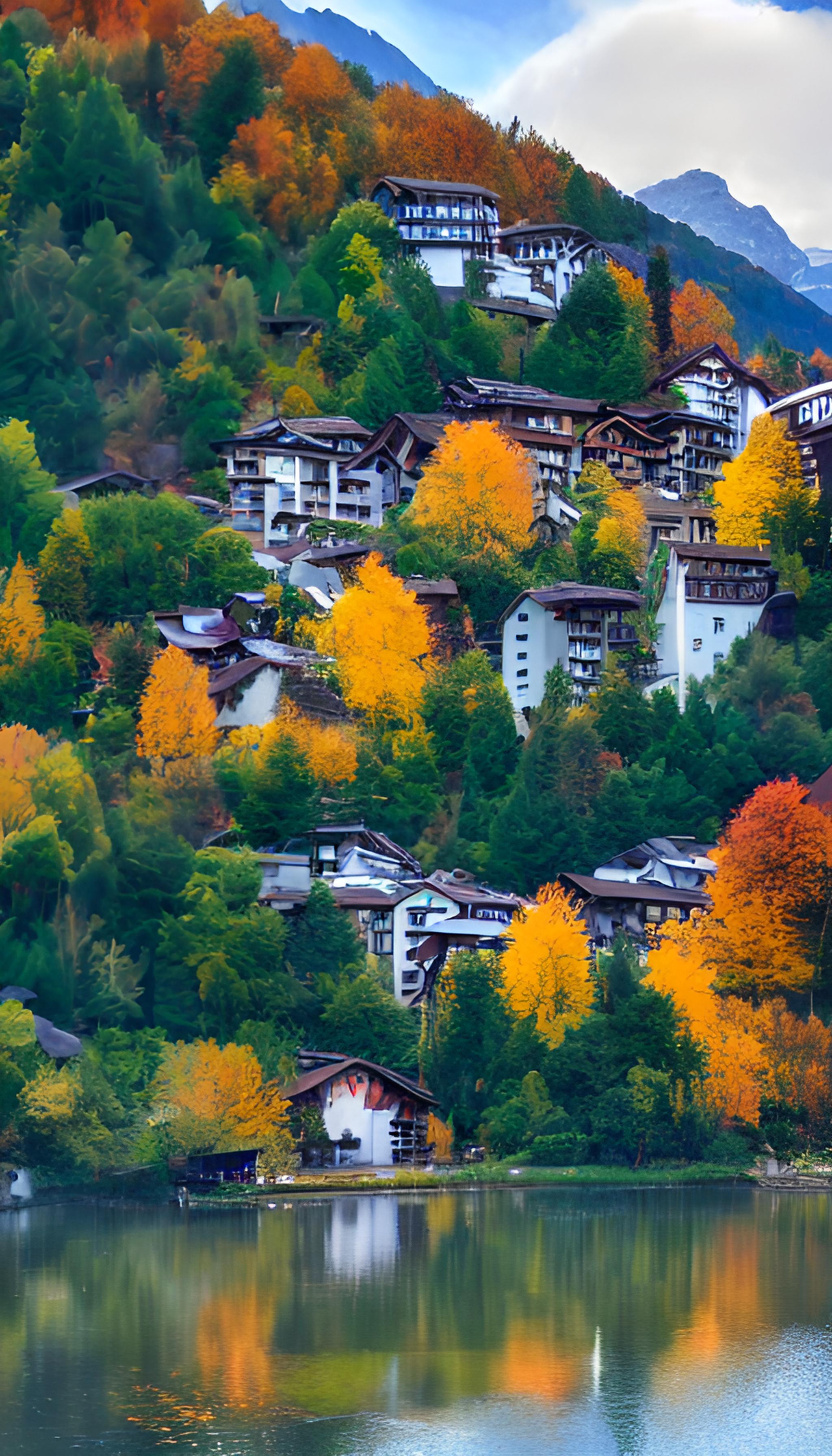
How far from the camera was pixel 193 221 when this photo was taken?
353 ft

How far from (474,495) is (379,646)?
33.8 ft

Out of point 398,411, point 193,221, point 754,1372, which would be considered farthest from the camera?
point 193,221

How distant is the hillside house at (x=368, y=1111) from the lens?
6481 cm

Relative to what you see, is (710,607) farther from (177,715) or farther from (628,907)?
(177,715)

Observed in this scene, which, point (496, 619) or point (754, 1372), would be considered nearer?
point (754, 1372)

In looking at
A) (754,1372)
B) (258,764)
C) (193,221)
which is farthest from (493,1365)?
(193,221)

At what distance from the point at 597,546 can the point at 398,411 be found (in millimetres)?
15615

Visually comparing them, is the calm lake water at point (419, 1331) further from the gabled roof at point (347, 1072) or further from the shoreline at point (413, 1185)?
the gabled roof at point (347, 1072)

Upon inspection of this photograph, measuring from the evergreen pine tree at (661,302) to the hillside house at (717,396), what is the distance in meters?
1.79

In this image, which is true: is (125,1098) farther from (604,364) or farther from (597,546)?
(604,364)

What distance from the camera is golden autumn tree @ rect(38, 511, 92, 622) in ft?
277

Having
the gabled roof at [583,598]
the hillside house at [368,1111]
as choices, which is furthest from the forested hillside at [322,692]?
the hillside house at [368,1111]

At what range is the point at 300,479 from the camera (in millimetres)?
92000

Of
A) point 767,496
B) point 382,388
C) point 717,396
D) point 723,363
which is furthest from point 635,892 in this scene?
point 723,363
